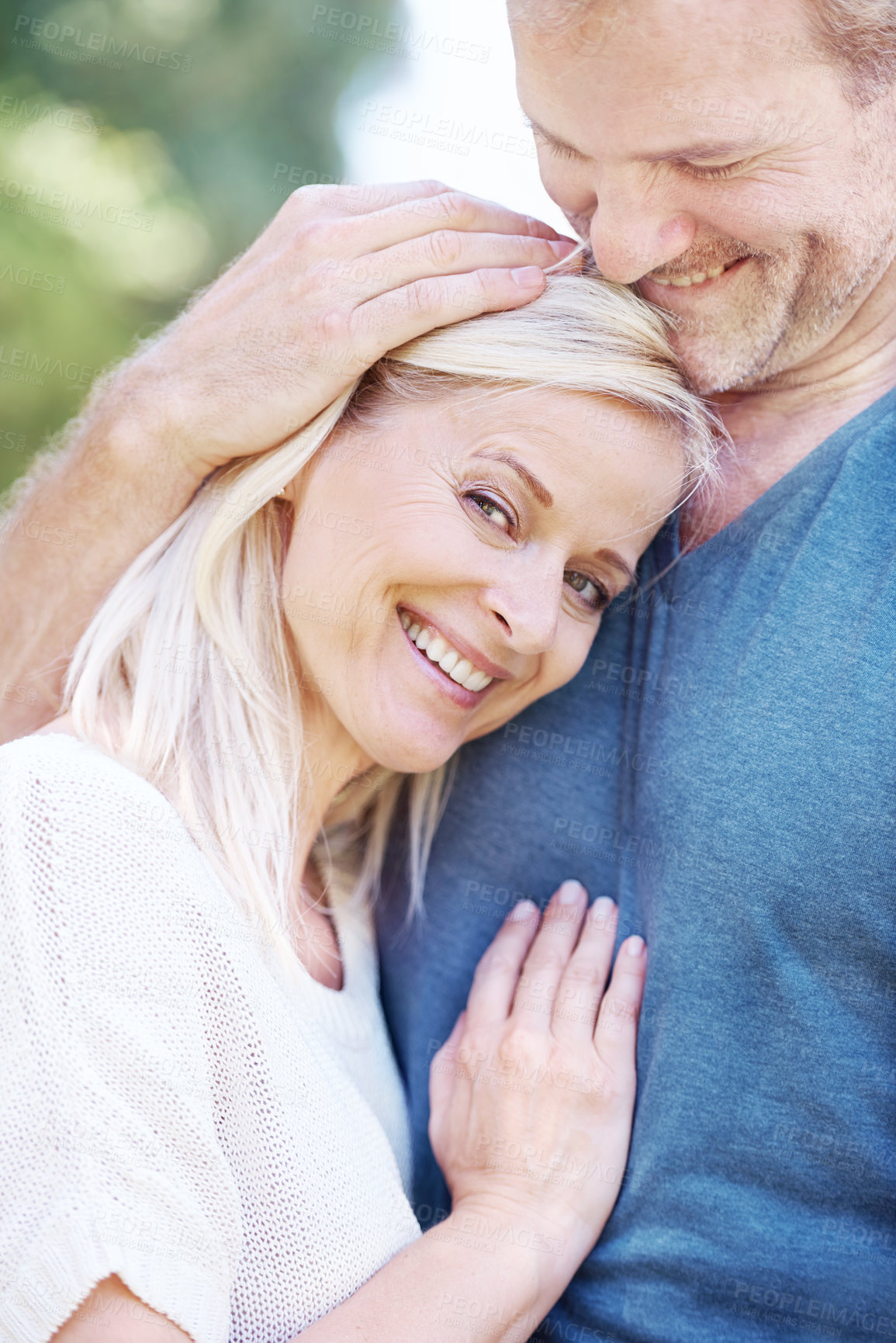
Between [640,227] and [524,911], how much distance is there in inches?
48.9

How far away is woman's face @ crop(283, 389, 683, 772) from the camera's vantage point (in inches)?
69.4

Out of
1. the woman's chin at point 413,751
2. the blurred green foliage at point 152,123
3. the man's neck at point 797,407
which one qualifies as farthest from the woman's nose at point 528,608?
the blurred green foliage at point 152,123

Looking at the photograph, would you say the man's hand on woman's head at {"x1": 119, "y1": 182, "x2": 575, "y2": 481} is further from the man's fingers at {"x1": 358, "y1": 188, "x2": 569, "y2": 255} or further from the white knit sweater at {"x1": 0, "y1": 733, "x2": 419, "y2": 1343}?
the white knit sweater at {"x1": 0, "y1": 733, "x2": 419, "y2": 1343}

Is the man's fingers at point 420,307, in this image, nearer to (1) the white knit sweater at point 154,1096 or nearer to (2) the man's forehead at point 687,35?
(2) the man's forehead at point 687,35

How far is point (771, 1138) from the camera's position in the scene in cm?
161

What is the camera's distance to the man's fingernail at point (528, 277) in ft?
5.92

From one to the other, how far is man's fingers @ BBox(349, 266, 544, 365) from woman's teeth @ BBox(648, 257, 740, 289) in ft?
0.87

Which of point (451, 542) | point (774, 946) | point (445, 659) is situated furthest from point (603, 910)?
point (451, 542)

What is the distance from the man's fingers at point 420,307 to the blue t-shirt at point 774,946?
588 millimetres

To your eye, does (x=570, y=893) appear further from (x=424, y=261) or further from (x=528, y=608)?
(x=424, y=261)

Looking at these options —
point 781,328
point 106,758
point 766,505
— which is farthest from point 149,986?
point 781,328

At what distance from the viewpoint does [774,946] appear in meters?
1.60

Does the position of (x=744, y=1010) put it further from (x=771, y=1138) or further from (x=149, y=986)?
(x=149, y=986)

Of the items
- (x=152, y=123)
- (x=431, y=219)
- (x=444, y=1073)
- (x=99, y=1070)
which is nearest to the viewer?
(x=99, y=1070)
